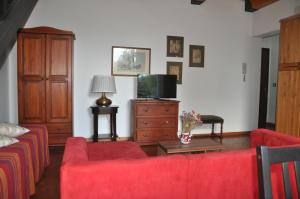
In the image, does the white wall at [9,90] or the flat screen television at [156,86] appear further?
the flat screen television at [156,86]

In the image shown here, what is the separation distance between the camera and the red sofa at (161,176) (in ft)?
4.29

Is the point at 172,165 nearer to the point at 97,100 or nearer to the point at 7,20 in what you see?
the point at 7,20

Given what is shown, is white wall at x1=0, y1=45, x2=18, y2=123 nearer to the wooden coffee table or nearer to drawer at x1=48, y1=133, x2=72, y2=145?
drawer at x1=48, y1=133, x2=72, y2=145

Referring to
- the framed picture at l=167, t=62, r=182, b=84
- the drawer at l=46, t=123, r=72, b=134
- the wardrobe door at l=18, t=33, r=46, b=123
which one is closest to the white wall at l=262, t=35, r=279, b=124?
the framed picture at l=167, t=62, r=182, b=84

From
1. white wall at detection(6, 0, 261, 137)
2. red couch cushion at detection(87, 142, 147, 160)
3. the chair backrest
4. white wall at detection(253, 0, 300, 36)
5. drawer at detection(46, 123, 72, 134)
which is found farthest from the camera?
white wall at detection(253, 0, 300, 36)

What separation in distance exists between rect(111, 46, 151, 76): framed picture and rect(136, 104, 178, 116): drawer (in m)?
0.83

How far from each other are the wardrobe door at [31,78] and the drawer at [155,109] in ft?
5.57

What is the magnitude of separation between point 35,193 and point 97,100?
2.19 m

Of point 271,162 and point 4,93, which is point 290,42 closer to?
point 271,162

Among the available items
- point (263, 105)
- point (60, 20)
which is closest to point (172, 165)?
point (60, 20)

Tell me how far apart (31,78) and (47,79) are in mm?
257

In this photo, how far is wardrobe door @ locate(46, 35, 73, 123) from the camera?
3980 millimetres

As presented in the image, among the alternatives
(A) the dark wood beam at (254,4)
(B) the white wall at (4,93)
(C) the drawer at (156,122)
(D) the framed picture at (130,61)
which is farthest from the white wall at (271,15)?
(B) the white wall at (4,93)

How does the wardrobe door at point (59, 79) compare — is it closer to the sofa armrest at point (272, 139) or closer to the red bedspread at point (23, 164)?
the red bedspread at point (23, 164)
